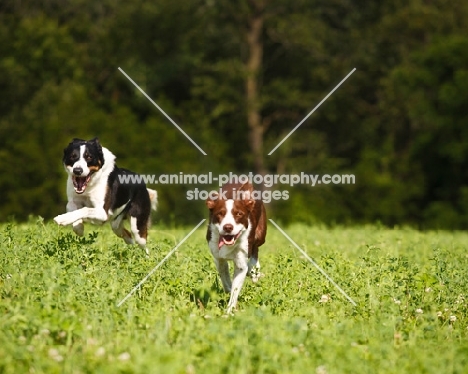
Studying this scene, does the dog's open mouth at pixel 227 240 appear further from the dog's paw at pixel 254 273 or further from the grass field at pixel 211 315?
the dog's paw at pixel 254 273

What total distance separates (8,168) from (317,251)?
2496cm

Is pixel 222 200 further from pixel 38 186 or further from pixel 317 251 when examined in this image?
pixel 38 186

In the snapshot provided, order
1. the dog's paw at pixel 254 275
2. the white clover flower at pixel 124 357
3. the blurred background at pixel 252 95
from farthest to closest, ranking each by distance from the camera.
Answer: the blurred background at pixel 252 95
the dog's paw at pixel 254 275
the white clover flower at pixel 124 357

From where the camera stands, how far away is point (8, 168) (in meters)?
34.2

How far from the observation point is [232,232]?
7.73m

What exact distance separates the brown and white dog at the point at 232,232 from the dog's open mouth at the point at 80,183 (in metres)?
1.84

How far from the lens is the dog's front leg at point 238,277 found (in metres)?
7.62

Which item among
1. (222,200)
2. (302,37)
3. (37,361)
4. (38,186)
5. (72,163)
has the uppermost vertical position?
(302,37)

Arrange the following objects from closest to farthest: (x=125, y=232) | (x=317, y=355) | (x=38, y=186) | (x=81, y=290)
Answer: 1. (x=317, y=355)
2. (x=81, y=290)
3. (x=125, y=232)
4. (x=38, y=186)

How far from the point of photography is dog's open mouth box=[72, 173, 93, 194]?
31.5ft

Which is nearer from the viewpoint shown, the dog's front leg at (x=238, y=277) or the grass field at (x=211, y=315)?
the grass field at (x=211, y=315)

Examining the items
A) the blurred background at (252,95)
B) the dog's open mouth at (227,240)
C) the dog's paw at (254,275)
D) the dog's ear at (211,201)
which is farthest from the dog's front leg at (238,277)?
the blurred background at (252,95)

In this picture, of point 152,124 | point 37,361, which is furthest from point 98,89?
point 37,361

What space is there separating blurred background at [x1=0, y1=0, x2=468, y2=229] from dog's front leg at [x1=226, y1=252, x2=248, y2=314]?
26.0 m
